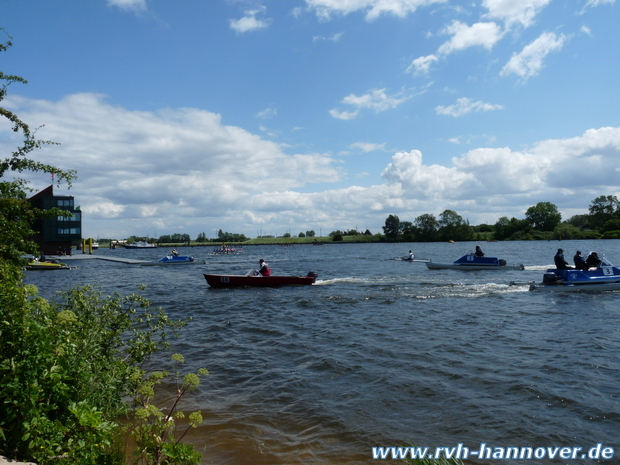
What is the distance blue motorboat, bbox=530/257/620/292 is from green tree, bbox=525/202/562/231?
12957cm

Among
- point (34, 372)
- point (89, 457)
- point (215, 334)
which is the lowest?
point (215, 334)

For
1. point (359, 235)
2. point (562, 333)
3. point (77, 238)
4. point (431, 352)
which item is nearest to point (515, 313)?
point (562, 333)

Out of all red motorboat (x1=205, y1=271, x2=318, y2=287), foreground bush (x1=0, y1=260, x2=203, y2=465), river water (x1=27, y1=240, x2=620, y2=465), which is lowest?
river water (x1=27, y1=240, x2=620, y2=465)

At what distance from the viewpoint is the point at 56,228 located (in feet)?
221

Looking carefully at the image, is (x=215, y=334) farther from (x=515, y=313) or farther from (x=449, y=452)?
(x=515, y=313)

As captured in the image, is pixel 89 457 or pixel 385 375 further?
pixel 385 375

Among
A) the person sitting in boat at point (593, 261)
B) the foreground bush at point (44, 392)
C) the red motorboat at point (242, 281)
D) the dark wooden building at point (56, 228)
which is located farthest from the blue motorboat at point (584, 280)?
the dark wooden building at point (56, 228)

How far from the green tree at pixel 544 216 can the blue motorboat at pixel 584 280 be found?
129569 mm

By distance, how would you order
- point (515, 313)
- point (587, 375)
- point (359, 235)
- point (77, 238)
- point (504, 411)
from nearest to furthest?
point (504, 411) < point (587, 375) < point (515, 313) < point (77, 238) < point (359, 235)

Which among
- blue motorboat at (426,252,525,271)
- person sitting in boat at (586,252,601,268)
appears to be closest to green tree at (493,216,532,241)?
blue motorboat at (426,252,525,271)

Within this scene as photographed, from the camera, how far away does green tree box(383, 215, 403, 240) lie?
157250 millimetres

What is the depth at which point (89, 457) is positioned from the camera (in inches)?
135

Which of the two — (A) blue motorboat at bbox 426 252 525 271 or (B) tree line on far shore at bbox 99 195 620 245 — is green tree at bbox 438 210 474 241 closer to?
(B) tree line on far shore at bbox 99 195 620 245

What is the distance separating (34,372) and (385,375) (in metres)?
6.98
